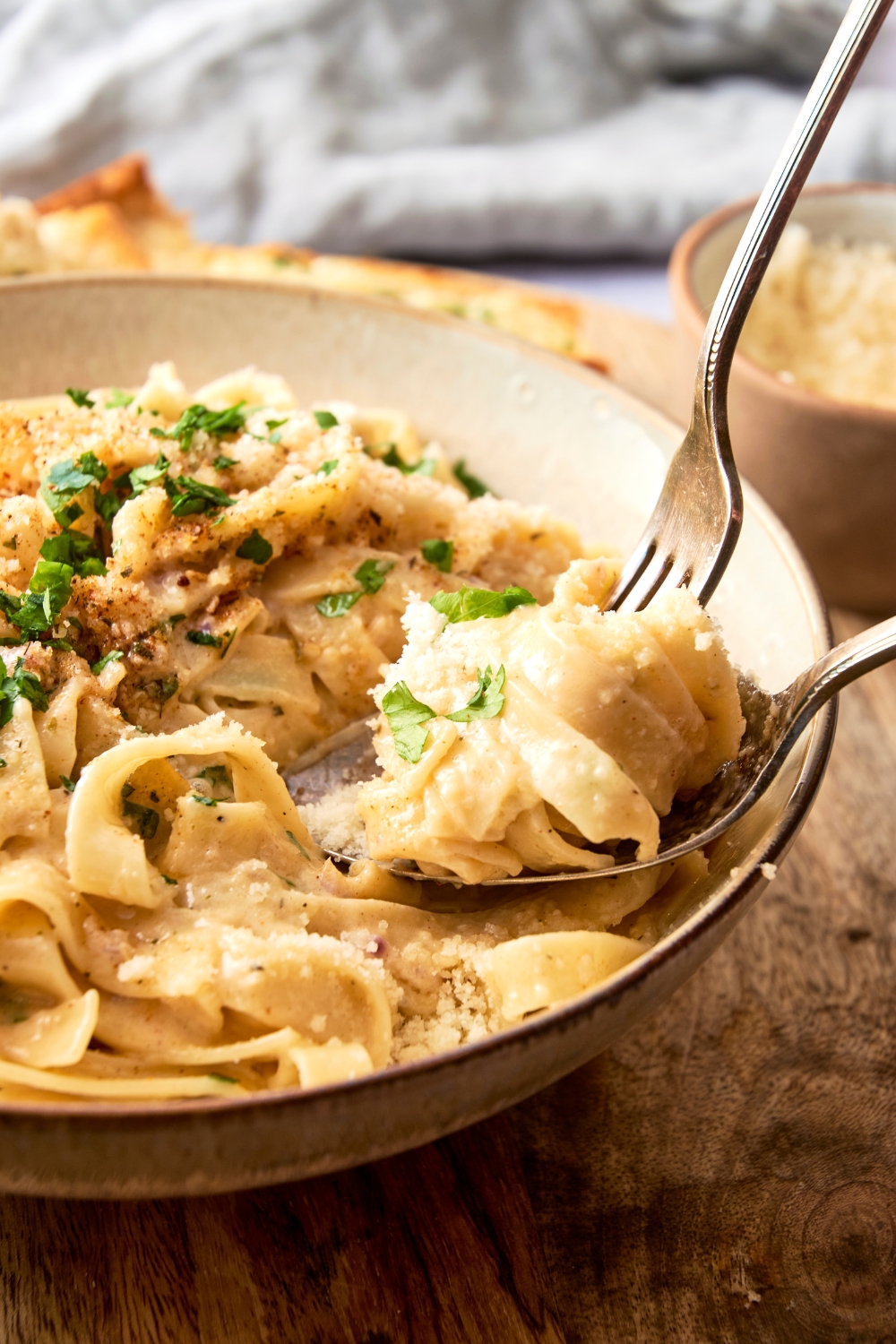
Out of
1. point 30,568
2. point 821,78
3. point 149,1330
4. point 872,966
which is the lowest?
point 872,966

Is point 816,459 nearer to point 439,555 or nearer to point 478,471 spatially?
point 478,471

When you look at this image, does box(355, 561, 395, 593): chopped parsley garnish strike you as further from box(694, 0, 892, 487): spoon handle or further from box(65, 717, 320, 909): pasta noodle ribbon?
box(694, 0, 892, 487): spoon handle

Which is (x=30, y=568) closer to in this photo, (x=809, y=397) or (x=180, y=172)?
(x=809, y=397)

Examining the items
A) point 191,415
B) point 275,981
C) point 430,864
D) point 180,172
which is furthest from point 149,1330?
point 180,172

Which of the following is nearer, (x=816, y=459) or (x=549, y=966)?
(x=549, y=966)

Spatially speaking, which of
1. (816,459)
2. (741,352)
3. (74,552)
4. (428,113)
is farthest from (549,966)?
(428,113)

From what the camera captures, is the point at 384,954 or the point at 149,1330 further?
the point at 384,954
